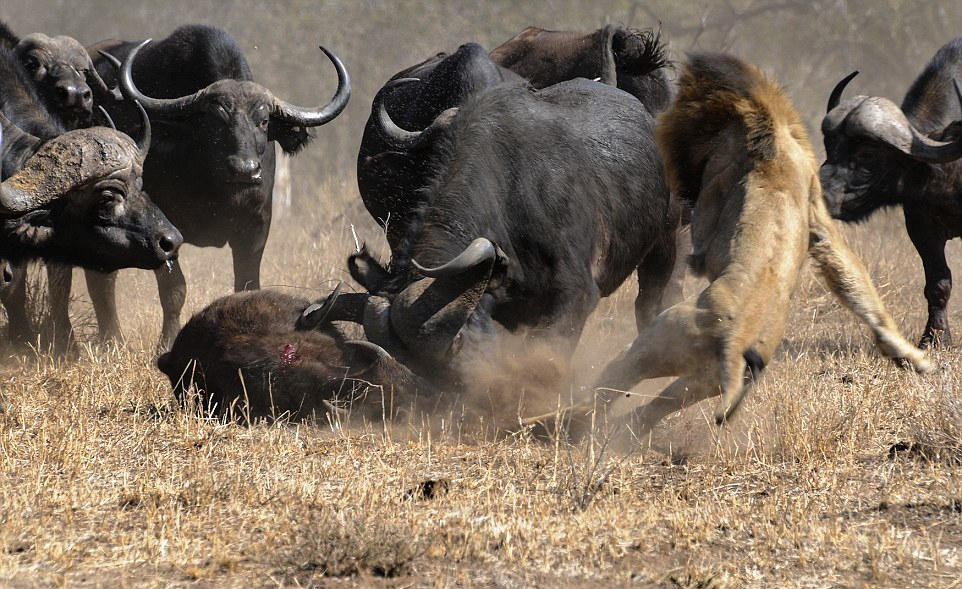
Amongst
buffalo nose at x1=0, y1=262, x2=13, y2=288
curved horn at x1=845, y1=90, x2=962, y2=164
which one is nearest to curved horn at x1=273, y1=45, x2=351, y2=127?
buffalo nose at x1=0, y1=262, x2=13, y2=288

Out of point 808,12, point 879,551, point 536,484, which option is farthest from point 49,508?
point 808,12

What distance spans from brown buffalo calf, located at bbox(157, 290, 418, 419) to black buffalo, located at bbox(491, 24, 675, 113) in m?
3.23

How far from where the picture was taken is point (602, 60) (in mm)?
8633

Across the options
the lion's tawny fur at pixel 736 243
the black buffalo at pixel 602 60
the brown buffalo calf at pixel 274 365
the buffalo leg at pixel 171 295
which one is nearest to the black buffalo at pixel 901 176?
the black buffalo at pixel 602 60

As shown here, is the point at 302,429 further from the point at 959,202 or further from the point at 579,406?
the point at 959,202

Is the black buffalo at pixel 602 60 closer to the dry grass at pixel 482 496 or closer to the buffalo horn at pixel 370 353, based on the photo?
the dry grass at pixel 482 496

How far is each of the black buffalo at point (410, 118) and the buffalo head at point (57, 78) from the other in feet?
6.48

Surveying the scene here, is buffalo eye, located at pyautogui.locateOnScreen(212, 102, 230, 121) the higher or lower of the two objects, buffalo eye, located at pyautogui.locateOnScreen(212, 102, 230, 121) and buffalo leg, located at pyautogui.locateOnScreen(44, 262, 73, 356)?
the higher

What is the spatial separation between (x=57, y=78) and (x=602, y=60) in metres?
3.86

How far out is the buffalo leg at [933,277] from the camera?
796 centimetres

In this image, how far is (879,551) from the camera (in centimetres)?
384

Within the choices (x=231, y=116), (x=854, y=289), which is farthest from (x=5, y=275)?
(x=854, y=289)

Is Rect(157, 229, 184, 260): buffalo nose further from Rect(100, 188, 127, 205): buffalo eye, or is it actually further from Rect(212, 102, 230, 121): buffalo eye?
Rect(212, 102, 230, 121): buffalo eye

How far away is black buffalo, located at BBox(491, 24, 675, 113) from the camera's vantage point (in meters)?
8.82
